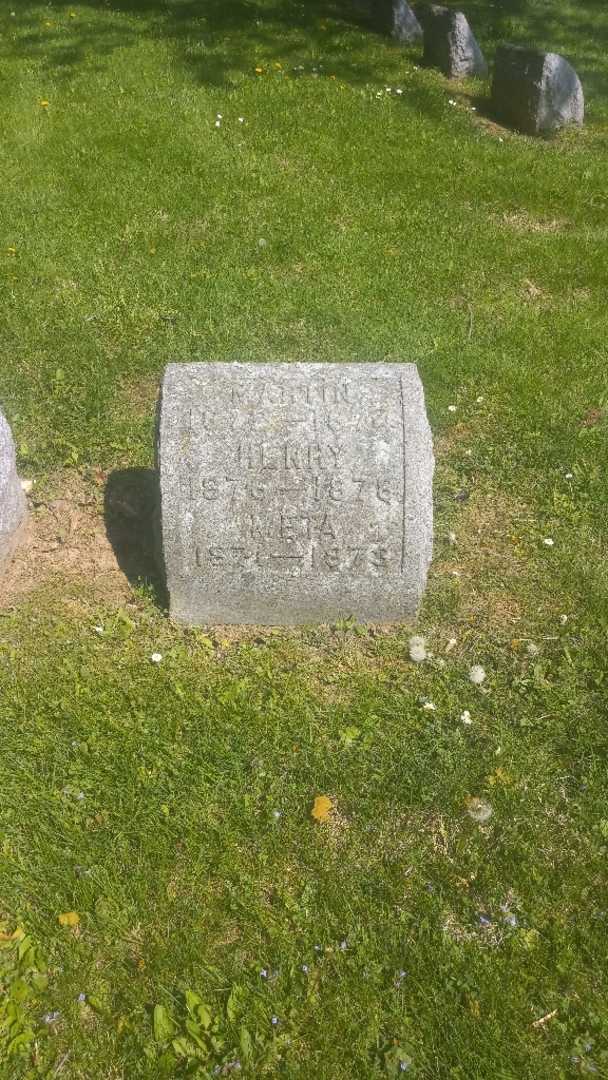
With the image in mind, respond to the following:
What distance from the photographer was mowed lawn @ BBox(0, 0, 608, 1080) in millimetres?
2721

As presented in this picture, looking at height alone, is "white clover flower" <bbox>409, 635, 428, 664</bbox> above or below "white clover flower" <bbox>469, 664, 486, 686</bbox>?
above

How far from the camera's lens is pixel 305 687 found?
144 inches

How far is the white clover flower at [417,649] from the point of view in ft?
12.4

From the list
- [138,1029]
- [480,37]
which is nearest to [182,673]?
[138,1029]

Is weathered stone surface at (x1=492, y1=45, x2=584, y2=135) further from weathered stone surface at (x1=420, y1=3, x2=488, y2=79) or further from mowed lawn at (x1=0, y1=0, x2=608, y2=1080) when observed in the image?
mowed lawn at (x1=0, y1=0, x2=608, y2=1080)

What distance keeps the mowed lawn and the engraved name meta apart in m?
0.84

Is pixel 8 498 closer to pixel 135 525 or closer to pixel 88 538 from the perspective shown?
pixel 88 538

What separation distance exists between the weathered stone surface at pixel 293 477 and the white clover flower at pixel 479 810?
3.07 ft

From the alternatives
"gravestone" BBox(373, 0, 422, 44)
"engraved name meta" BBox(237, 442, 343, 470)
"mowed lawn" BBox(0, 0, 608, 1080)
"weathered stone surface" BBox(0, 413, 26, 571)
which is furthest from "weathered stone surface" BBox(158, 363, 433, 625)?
"gravestone" BBox(373, 0, 422, 44)

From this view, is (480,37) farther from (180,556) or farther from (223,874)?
(223,874)

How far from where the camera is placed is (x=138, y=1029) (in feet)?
8.68

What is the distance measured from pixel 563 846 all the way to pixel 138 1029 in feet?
5.28

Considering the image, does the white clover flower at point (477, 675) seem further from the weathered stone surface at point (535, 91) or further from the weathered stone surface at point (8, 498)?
the weathered stone surface at point (535, 91)

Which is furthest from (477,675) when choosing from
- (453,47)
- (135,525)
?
(453,47)
